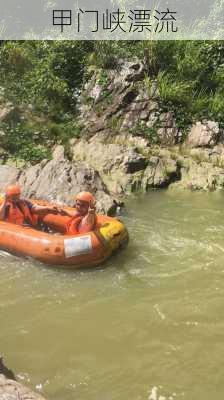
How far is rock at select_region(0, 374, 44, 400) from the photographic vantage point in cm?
289

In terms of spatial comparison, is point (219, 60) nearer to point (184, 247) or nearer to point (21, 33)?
point (21, 33)

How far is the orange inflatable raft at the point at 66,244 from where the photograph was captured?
20.0 feet

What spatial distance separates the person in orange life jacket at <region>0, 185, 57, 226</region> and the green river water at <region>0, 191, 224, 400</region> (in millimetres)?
614

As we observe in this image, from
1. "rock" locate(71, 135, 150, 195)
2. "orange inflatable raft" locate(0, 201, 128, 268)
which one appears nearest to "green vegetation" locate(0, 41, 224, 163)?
"rock" locate(71, 135, 150, 195)

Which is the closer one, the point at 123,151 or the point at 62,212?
the point at 62,212

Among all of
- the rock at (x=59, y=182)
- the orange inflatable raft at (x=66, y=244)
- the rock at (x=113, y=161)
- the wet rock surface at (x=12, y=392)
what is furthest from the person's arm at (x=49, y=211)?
the wet rock surface at (x=12, y=392)

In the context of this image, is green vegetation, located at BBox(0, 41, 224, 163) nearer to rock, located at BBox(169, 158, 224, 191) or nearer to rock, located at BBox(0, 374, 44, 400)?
rock, located at BBox(169, 158, 224, 191)

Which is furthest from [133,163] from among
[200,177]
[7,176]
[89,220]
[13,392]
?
[13,392]

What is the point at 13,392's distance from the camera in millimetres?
2957

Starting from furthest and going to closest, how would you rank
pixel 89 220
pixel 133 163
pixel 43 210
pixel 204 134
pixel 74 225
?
pixel 204 134 → pixel 133 163 → pixel 43 210 → pixel 74 225 → pixel 89 220

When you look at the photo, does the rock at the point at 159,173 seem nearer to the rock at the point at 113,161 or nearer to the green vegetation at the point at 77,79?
the rock at the point at 113,161

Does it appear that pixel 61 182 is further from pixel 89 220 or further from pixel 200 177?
pixel 200 177

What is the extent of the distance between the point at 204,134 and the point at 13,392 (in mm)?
8968

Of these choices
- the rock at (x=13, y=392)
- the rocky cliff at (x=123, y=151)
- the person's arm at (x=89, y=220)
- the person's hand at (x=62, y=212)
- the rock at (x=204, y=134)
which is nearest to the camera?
the rock at (x=13, y=392)
